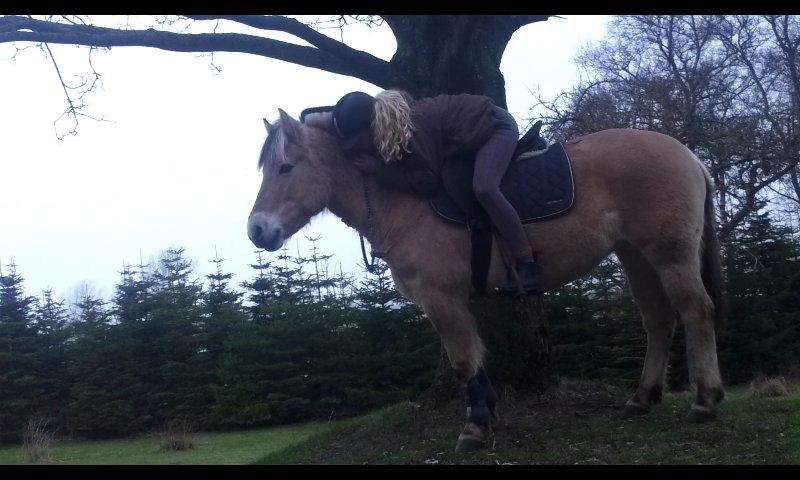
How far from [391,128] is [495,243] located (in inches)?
43.2

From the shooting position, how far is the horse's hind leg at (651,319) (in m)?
5.71

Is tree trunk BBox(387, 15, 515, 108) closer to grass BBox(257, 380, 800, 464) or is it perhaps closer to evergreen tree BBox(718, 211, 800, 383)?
grass BBox(257, 380, 800, 464)

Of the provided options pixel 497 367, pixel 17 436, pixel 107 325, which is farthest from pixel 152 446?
pixel 497 367

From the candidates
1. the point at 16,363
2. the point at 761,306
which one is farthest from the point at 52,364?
the point at 761,306

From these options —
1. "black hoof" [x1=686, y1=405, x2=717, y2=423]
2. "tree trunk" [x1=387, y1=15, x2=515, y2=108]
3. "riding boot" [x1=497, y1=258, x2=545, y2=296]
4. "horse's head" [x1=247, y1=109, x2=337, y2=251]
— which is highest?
"tree trunk" [x1=387, y1=15, x2=515, y2=108]

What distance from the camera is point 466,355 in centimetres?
496

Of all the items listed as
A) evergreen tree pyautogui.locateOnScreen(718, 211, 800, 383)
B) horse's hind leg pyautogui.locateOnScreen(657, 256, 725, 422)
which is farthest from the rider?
evergreen tree pyautogui.locateOnScreen(718, 211, 800, 383)

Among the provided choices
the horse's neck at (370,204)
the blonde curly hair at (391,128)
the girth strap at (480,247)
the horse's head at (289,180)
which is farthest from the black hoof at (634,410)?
the horse's head at (289,180)

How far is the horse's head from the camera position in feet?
16.1

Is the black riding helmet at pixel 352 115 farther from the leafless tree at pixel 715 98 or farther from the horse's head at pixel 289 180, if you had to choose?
the leafless tree at pixel 715 98

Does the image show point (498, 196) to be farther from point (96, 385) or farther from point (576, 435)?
point (96, 385)

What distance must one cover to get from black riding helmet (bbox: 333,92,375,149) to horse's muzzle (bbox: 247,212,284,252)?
815 mm
